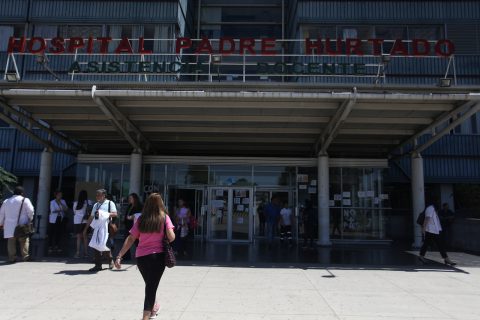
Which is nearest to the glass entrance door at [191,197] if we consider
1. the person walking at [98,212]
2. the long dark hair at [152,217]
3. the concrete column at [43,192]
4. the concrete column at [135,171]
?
the concrete column at [135,171]

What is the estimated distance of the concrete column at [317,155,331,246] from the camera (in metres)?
15.0

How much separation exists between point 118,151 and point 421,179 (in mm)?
12683

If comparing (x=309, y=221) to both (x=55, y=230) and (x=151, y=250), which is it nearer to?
(x=55, y=230)

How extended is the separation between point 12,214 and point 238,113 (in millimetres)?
6970

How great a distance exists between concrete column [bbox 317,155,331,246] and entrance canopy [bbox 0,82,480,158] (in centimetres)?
76

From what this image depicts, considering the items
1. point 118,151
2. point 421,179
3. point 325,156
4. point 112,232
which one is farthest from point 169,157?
point 421,179

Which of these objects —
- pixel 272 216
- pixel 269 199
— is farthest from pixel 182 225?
pixel 269 199

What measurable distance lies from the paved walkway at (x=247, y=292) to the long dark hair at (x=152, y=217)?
4.55 feet

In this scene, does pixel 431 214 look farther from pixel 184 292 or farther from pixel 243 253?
pixel 184 292

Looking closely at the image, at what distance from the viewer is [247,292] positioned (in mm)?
7066

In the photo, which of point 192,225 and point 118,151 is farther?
point 118,151

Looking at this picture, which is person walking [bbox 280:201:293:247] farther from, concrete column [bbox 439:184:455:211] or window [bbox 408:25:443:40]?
window [bbox 408:25:443:40]

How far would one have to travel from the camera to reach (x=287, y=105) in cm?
1234

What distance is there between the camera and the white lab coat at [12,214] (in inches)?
386
